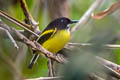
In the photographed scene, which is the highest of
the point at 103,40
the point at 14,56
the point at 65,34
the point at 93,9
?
the point at 103,40

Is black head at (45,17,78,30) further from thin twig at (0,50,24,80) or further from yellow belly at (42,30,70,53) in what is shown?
thin twig at (0,50,24,80)

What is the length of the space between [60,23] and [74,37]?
77.8 inches

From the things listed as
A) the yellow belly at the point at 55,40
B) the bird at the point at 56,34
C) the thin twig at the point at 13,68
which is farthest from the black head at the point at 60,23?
the thin twig at the point at 13,68

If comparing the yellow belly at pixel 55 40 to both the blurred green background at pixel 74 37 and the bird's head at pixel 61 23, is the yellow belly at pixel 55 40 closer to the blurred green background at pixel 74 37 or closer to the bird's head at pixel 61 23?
the bird's head at pixel 61 23

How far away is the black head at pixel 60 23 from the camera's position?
136 inches

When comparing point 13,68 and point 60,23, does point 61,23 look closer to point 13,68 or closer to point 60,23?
point 60,23

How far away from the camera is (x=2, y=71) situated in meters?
1.75

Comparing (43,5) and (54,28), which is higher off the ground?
(43,5)

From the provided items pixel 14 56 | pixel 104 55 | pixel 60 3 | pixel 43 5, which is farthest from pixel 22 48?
pixel 104 55

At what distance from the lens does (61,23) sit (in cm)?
368

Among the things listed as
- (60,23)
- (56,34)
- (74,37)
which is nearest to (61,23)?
(60,23)

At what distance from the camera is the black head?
3460 millimetres

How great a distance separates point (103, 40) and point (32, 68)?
1726mm

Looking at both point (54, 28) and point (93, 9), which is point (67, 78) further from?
point (54, 28)
